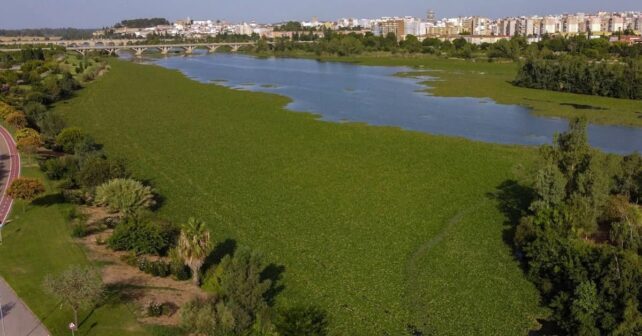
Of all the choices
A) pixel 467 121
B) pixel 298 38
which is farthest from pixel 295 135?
pixel 298 38

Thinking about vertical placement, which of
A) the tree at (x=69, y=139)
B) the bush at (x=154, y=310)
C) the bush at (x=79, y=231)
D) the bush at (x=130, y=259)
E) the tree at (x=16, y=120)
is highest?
the tree at (x=16, y=120)

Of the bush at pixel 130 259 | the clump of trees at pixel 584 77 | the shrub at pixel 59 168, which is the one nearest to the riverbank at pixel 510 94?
the clump of trees at pixel 584 77

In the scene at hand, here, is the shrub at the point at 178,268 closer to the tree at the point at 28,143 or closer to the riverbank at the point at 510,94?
the tree at the point at 28,143

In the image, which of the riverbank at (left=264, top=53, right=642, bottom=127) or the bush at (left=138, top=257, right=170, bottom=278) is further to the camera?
the riverbank at (left=264, top=53, right=642, bottom=127)

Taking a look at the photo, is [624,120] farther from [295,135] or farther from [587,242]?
[587,242]

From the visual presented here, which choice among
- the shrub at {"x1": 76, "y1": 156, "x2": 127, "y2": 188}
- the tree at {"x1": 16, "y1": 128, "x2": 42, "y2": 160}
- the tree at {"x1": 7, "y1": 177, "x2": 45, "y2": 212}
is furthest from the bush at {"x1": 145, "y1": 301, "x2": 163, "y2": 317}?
the tree at {"x1": 16, "y1": 128, "x2": 42, "y2": 160}

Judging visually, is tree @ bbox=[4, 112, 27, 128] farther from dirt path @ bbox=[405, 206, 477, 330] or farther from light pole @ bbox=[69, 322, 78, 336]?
dirt path @ bbox=[405, 206, 477, 330]

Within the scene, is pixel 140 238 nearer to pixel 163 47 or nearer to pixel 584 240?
pixel 584 240
